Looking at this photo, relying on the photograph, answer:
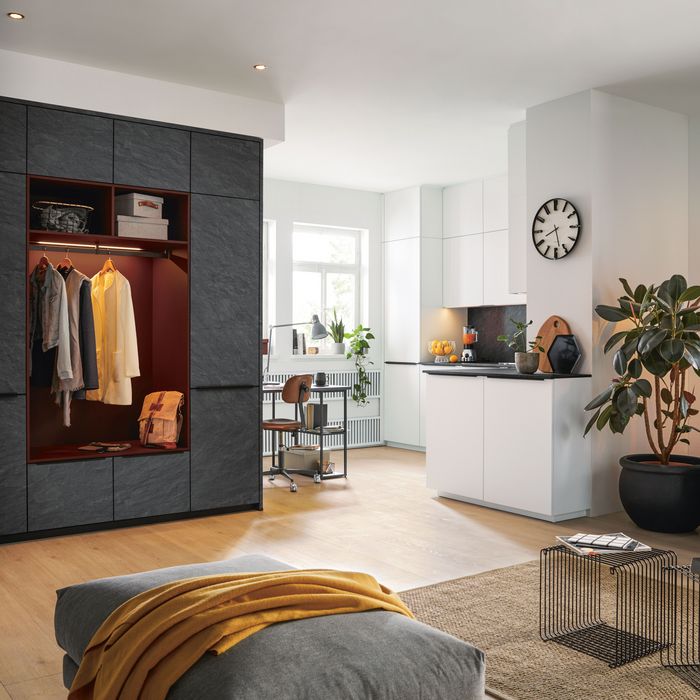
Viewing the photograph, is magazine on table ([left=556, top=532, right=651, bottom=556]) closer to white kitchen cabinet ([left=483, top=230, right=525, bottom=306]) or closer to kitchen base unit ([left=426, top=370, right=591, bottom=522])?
kitchen base unit ([left=426, top=370, right=591, bottom=522])

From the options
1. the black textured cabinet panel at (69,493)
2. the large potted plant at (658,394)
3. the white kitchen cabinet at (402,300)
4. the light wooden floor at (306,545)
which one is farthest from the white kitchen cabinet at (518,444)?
the white kitchen cabinet at (402,300)

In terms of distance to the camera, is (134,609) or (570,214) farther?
(570,214)

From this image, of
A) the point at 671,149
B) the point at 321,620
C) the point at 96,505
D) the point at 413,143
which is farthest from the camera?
the point at 413,143

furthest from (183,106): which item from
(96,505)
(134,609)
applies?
(134,609)

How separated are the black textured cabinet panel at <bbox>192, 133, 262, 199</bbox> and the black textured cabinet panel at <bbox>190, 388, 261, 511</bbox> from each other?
4.43 feet

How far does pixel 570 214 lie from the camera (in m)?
5.36

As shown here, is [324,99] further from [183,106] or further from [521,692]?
[521,692]

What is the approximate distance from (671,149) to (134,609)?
5153 mm

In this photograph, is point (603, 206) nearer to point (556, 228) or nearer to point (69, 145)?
point (556, 228)

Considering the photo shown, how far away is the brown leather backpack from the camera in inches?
205

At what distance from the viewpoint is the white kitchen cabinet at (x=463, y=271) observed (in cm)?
808

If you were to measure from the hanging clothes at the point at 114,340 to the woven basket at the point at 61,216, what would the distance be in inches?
16.4

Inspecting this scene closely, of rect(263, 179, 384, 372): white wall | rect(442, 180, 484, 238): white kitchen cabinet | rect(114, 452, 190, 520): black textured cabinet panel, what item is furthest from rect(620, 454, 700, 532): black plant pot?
rect(263, 179, 384, 372): white wall

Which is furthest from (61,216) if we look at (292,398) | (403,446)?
(403,446)
